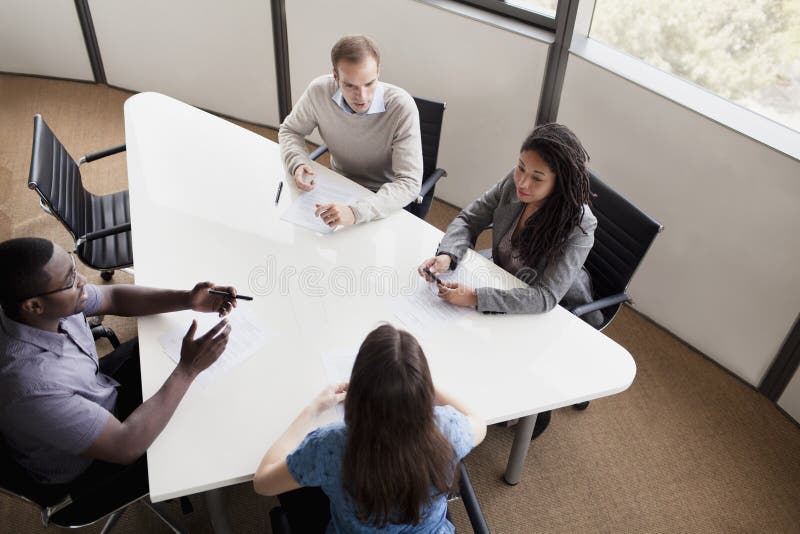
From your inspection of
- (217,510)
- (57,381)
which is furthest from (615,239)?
(57,381)

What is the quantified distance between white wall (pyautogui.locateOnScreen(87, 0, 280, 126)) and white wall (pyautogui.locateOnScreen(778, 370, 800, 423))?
10.7 ft

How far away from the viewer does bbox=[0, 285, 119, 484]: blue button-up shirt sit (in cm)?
151

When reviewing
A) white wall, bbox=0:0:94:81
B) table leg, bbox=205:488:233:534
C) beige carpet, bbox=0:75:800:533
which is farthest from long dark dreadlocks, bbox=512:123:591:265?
white wall, bbox=0:0:94:81

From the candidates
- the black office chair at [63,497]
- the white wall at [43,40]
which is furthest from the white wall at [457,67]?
the black office chair at [63,497]

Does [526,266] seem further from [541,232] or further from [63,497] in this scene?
[63,497]

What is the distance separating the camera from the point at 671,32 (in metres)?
2.75

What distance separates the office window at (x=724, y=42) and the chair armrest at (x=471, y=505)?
6.45 ft

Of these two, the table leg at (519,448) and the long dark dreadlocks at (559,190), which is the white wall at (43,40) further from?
the table leg at (519,448)

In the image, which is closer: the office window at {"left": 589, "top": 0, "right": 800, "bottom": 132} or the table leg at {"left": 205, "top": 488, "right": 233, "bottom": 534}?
the table leg at {"left": 205, "top": 488, "right": 233, "bottom": 534}

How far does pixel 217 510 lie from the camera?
1.84 meters

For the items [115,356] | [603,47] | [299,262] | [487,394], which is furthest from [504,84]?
[115,356]

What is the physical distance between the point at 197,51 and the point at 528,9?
2236 millimetres

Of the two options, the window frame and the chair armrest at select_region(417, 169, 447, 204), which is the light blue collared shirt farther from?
the window frame

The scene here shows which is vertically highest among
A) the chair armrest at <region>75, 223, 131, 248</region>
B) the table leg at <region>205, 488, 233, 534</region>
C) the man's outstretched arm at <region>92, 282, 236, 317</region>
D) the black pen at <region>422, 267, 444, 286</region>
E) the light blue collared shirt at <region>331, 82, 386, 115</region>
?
the light blue collared shirt at <region>331, 82, 386, 115</region>
